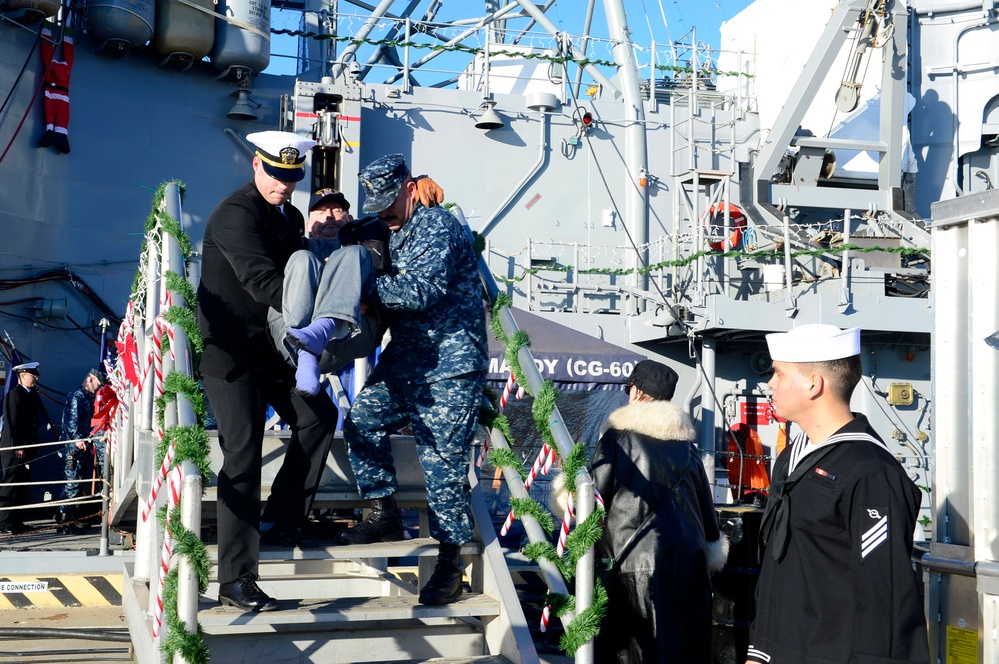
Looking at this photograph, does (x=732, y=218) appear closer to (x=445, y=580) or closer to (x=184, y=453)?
(x=445, y=580)

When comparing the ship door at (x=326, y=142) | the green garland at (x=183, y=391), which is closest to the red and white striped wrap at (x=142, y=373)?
the green garland at (x=183, y=391)

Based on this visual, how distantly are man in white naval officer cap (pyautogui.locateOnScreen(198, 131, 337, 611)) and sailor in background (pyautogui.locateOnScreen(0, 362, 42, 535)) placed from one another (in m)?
6.55

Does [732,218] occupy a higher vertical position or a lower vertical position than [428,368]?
higher

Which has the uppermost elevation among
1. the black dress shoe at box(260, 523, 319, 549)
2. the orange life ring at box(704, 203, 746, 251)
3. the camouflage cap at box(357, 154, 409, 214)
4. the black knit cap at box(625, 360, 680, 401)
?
the orange life ring at box(704, 203, 746, 251)

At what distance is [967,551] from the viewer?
353cm

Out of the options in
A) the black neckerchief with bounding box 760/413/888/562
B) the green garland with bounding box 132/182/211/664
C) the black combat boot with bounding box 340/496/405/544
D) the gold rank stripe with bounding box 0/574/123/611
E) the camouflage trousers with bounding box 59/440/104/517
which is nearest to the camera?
the black neckerchief with bounding box 760/413/888/562

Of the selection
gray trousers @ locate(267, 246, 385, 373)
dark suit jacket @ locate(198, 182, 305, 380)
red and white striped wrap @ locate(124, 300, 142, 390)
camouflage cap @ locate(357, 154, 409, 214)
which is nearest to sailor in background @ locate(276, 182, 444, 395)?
gray trousers @ locate(267, 246, 385, 373)

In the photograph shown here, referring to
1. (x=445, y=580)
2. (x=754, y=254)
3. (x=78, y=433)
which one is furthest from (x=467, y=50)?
(x=445, y=580)

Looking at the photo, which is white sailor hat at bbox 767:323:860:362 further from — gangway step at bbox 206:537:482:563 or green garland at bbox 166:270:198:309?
green garland at bbox 166:270:198:309

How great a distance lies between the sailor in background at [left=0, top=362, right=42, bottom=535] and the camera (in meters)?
9.93

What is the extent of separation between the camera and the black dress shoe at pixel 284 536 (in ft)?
14.8

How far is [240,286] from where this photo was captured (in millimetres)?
4410

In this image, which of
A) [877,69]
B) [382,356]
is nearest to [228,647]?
[382,356]

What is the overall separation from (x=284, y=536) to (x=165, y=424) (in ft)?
2.97
